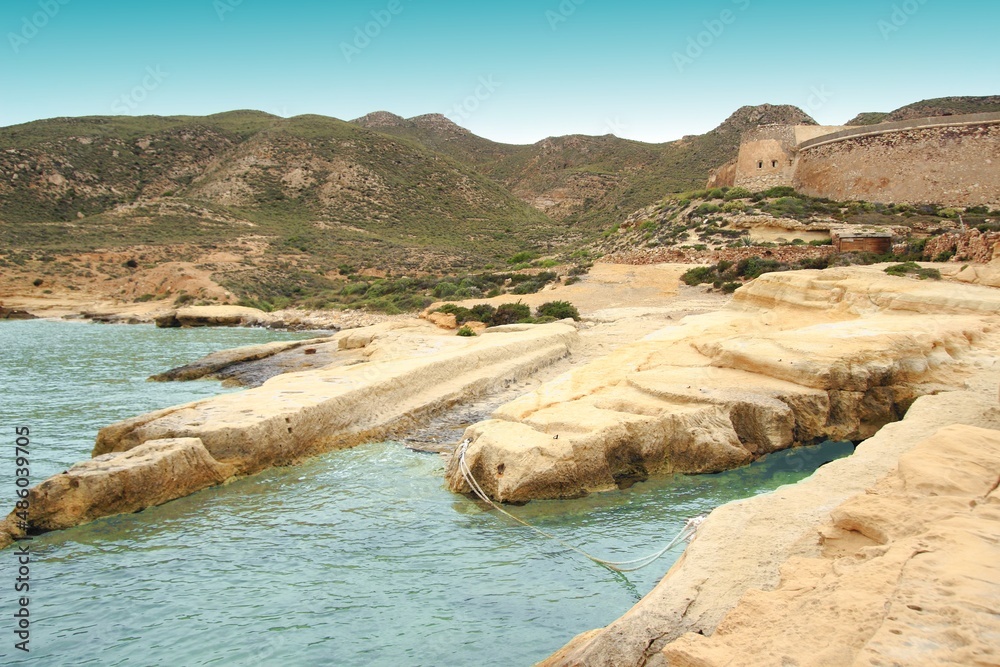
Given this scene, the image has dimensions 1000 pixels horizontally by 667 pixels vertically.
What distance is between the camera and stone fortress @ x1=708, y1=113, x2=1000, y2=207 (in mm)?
27094

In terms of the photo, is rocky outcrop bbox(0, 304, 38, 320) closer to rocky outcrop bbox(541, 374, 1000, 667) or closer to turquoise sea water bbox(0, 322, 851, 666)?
turquoise sea water bbox(0, 322, 851, 666)

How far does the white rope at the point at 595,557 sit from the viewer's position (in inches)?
204

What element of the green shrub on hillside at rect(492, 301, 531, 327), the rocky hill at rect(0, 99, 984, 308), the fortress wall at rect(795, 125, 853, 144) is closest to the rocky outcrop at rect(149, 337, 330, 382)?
the green shrub on hillside at rect(492, 301, 531, 327)

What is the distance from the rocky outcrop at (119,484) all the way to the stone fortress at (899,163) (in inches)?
1203

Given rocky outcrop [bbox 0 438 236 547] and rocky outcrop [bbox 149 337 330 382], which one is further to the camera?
rocky outcrop [bbox 149 337 330 382]

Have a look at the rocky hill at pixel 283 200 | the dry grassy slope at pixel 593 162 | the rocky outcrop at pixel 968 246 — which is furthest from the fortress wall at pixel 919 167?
the dry grassy slope at pixel 593 162

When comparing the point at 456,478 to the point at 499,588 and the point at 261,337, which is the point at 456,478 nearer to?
the point at 499,588

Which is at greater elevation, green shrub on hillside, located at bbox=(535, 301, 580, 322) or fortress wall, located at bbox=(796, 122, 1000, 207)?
fortress wall, located at bbox=(796, 122, 1000, 207)

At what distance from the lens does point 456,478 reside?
682 centimetres

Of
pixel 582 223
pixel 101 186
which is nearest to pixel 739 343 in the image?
pixel 582 223

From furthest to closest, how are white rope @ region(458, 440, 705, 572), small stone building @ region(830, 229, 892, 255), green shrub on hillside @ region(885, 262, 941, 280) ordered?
small stone building @ region(830, 229, 892, 255), green shrub on hillside @ region(885, 262, 941, 280), white rope @ region(458, 440, 705, 572)

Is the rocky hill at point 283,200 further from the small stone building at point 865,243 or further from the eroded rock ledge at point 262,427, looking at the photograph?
the eroded rock ledge at point 262,427

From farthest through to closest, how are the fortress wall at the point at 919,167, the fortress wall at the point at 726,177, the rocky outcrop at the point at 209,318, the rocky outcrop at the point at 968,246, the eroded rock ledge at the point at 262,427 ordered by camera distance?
1. the fortress wall at the point at 726,177
2. the fortress wall at the point at 919,167
3. the rocky outcrop at the point at 209,318
4. the rocky outcrop at the point at 968,246
5. the eroded rock ledge at the point at 262,427

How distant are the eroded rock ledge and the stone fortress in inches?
939
